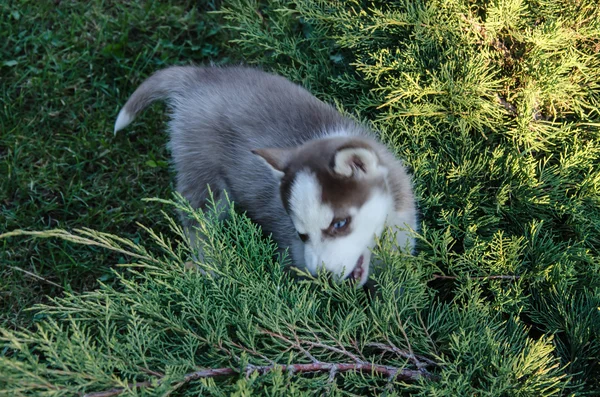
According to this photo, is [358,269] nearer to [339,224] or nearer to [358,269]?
[358,269]

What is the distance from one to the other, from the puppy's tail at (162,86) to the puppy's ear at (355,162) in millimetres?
1210

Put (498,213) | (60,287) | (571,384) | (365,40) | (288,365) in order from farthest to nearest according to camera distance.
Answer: (60,287) → (365,40) → (498,213) → (571,384) → (288,365)

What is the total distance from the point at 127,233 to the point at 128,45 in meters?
1.36

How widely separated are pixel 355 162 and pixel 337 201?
0.17m

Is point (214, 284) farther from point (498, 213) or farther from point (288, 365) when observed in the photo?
point (498, 213)

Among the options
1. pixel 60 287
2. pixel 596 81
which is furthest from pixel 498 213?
pixel 60 287

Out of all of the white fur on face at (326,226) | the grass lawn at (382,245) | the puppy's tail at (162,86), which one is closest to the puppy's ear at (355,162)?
the white fur on face at (326,226)

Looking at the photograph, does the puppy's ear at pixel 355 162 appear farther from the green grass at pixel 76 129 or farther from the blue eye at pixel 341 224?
the green grass at pixel 76 129

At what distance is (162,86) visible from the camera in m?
3.32

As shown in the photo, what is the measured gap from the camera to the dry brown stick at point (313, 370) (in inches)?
76.1

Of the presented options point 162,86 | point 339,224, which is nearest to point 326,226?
point 339,224

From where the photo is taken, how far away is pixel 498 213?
2.70 metres

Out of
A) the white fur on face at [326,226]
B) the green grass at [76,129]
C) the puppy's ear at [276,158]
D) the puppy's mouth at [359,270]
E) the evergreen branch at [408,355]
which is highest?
the puppy's ear at [276,158]

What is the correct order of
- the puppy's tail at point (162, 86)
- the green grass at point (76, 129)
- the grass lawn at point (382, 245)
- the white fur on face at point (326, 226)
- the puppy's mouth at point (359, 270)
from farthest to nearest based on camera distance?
the green grass at point (76, 129) → the puppy's tail at point (162, 86) → the puppy's mouth at point (359, 270) → the white fur on face at point (326, 226) → the grass lawn at point (382, 245)
